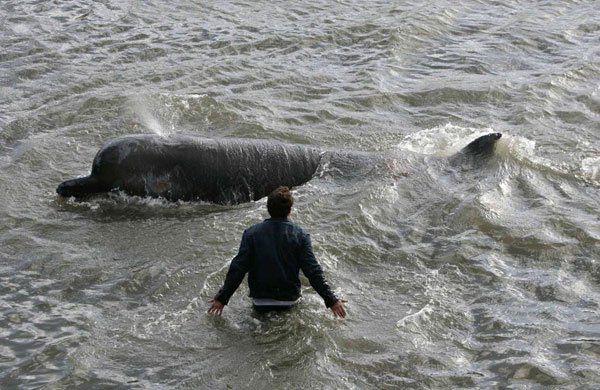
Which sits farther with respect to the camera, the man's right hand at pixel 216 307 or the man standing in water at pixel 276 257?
the man's right hand at pixel 216 307

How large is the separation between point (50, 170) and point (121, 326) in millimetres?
4349

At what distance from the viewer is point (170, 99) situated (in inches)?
588

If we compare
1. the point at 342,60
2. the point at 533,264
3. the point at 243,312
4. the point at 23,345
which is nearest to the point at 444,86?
the point at 342,60

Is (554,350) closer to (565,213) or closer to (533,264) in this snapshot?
(533,264)

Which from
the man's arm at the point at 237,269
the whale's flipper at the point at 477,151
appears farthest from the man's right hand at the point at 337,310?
the whale's flipper at the point at 477,151

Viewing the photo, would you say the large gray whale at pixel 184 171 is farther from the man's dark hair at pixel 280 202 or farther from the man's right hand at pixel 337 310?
the man's right hand at pixel 337 310

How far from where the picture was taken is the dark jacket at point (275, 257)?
8.60 meters

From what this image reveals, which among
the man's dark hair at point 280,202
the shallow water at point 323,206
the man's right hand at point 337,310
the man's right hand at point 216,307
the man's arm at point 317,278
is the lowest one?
the shallow water at point 323,206

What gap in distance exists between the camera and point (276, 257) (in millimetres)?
8625

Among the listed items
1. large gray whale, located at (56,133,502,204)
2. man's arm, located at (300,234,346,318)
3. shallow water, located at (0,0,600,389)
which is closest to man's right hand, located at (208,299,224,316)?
shallow water, located at (0,0,600,389)

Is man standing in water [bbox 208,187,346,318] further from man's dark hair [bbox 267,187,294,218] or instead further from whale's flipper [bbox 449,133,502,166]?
whale's flipper [bbox 449,133,502,166]

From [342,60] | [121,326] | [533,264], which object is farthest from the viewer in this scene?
[342,60]

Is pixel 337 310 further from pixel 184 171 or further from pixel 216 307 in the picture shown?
pixel 184 171

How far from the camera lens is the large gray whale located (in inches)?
444
